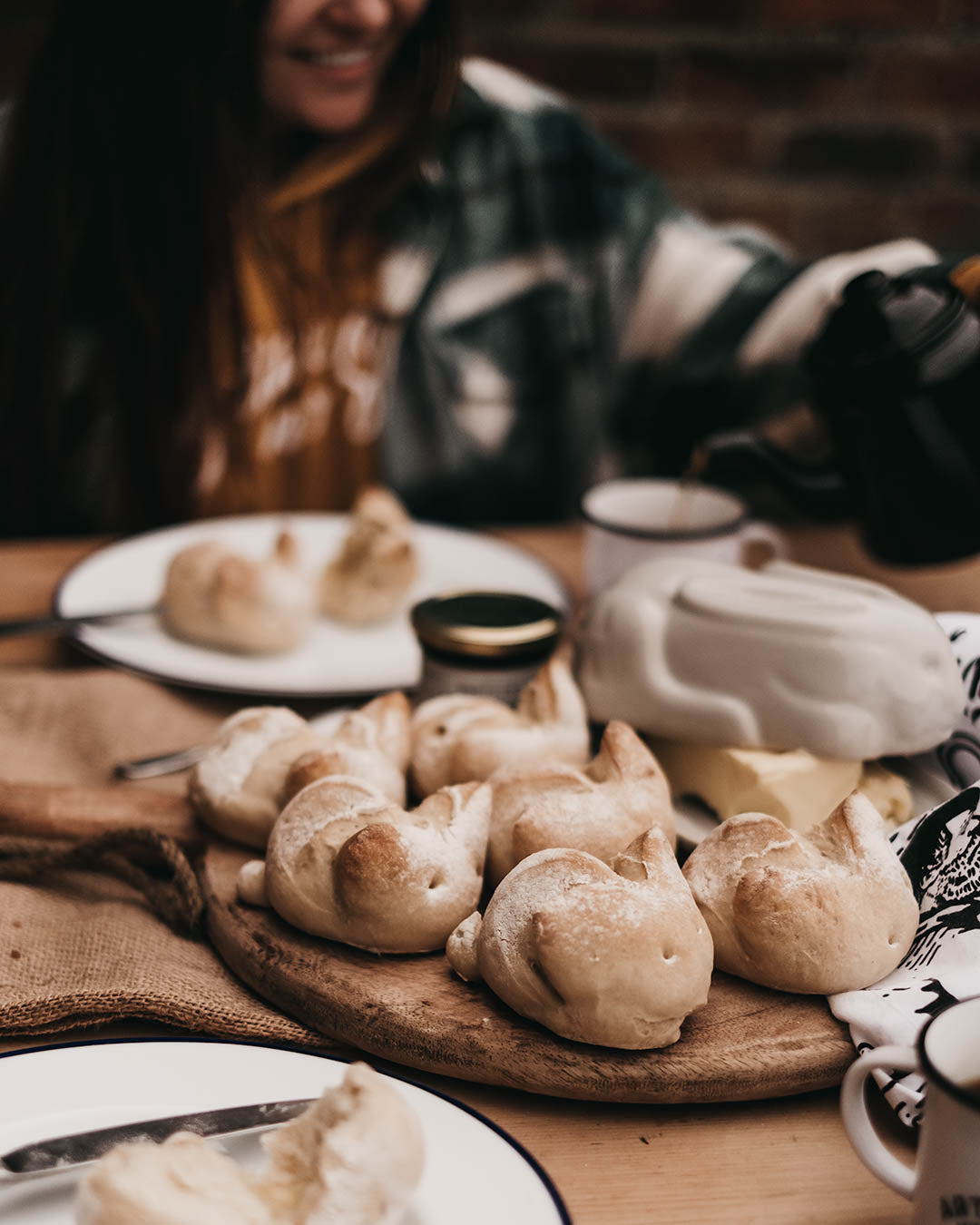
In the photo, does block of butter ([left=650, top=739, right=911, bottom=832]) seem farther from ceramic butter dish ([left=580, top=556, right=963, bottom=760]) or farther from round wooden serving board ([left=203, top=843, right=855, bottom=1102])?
round wooden serving board ([left=203, top=843, right=855, bottom=1102])

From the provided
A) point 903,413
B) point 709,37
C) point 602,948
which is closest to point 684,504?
point 903,413

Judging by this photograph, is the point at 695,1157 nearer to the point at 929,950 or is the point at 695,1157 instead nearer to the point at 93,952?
the point at 929,950

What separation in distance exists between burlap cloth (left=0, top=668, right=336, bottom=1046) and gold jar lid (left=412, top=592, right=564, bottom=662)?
24 centimetres

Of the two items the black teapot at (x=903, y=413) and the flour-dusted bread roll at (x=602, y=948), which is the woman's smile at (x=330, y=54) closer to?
the black teapot at (x=903, y=413)

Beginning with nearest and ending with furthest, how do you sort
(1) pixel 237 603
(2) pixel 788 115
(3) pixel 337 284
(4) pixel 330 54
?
(1) pixel 237 603, (4) pixel 330 54, (3) pixel 337 284, (2) pixel 788 115

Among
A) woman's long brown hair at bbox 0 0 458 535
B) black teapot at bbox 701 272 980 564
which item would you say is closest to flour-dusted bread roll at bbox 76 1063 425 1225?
black teapot at bbox 701 272 980 564

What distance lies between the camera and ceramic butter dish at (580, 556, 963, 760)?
770 mm

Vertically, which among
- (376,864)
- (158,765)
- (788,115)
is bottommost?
(158,765)

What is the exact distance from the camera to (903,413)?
1.01m

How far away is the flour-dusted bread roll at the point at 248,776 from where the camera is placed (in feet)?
2.55

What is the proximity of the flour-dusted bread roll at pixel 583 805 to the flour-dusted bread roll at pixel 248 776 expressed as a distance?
0.47 ft

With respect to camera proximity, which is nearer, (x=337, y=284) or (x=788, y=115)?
(x=337, y=284)

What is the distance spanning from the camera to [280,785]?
78 centimetres

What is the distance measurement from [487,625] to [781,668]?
23cm
